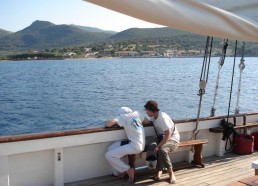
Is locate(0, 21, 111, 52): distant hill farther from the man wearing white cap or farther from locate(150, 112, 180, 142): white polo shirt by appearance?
the man wearing white cap

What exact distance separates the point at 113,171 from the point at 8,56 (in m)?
83.7

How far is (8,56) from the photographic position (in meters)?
82.8

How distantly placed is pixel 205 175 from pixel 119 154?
1134 millimetres

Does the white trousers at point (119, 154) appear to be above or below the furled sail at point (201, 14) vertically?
below

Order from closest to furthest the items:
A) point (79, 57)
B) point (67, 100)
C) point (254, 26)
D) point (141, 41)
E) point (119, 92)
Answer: point (254, 26) < point (67, 100) < point (119, 92) < point (141, 41) < point (79, 57)

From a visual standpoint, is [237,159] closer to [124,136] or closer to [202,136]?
[202,136]

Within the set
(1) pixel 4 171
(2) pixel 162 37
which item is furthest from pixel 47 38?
(1) pixel 4 171

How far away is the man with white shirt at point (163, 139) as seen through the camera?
414cm

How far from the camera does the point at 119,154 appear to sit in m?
4.10

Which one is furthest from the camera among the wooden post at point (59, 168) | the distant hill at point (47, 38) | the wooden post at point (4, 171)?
the distant hill at point (47, 38)

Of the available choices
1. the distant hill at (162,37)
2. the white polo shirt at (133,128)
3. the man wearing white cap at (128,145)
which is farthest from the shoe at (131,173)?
the distant hill at (162,37)

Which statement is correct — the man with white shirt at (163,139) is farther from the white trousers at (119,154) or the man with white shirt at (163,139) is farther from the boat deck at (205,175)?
the white trousers at (119,154)

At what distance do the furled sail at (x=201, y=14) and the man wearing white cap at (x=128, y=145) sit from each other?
2.25 metres

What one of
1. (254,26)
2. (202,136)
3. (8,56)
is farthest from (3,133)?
(8,56)
